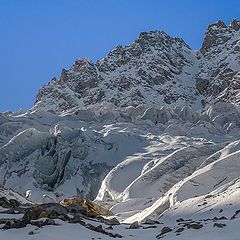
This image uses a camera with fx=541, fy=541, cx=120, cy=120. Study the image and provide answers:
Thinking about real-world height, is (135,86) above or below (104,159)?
above

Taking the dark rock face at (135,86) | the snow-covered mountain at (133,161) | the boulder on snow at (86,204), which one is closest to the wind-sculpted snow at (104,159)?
the snow-covered mountain at (133,161)

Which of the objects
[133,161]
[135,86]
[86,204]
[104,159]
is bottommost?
[86,204]

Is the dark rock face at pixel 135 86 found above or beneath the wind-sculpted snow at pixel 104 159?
above

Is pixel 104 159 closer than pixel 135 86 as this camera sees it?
Yes

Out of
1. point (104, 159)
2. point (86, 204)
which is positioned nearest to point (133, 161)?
point (104, 159)

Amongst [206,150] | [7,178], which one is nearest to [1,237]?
[206,150]

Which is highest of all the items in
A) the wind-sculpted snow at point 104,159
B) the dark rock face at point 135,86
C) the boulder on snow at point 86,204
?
the dark rock face at point 135,86

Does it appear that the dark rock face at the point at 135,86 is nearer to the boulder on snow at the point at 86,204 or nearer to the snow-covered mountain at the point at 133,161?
the snow-covered mountain at the point at 133,161

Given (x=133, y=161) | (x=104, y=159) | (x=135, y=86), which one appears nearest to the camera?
(x=133, y=161)

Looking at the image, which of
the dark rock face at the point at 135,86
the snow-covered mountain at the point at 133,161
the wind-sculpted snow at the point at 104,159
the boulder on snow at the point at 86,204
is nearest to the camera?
the boulder on snow at the point at 86,204

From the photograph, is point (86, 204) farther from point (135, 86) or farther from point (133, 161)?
point (135, 86)

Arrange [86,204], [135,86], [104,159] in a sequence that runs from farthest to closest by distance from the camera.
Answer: [135,86]
[104,159]
[86,204]

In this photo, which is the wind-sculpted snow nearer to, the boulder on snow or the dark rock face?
the boulder on snow

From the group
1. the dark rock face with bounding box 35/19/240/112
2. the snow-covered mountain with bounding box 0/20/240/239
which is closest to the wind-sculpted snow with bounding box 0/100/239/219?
the snow-covered mountain with bounding box 0/20/240/239
